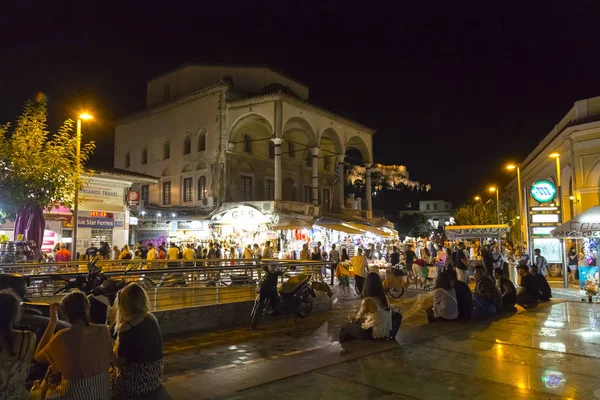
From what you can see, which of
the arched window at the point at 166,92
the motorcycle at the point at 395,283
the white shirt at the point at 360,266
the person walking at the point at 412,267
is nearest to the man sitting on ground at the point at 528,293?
the motorcycle at the point at 395,283

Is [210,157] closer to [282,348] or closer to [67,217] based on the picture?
[67,217]

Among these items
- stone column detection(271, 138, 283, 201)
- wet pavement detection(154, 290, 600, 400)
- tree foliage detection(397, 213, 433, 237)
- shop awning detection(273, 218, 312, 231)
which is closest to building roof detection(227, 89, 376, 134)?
stone column detection(271, 138, 283, 201)

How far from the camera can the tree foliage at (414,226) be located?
73688 millimetres

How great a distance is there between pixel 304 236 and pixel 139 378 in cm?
2149

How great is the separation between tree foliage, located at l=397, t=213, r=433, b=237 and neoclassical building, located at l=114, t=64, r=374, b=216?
38.6 meters

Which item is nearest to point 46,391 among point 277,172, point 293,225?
point 293,225

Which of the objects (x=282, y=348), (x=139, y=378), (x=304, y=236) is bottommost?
(x=282, y=348)

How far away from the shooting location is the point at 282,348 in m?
8.25

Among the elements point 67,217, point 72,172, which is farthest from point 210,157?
point 72,172

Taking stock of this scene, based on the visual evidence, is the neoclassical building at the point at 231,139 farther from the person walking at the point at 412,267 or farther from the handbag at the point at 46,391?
the handbag at the point at 46,391

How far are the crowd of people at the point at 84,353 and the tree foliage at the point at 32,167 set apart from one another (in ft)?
36.1

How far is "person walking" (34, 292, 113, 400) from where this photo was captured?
3.96 metres

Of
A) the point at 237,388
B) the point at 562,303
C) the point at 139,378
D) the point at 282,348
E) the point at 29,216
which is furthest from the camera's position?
the point at 29,216

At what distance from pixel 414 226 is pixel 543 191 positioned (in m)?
56.8
